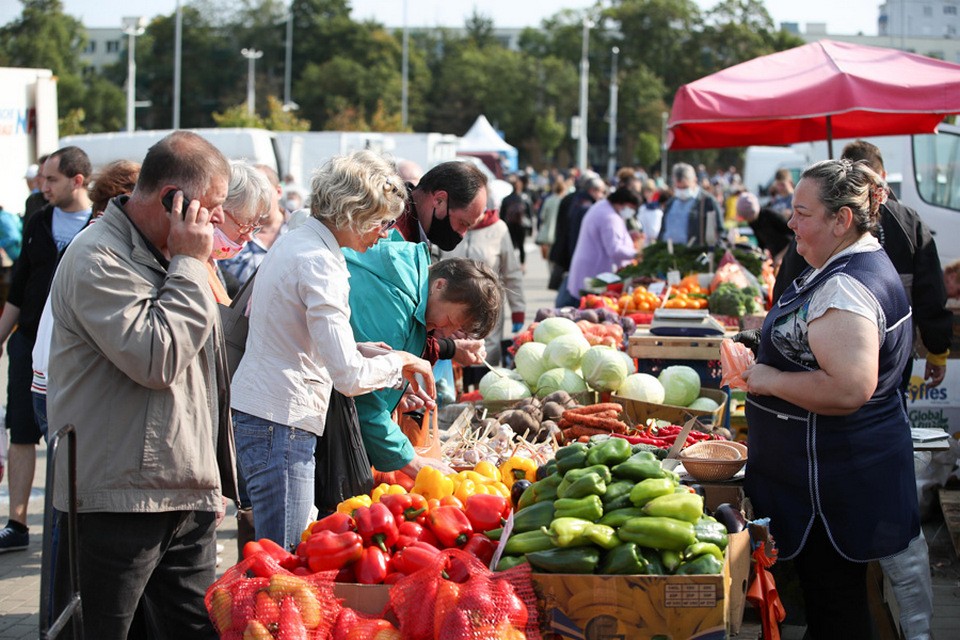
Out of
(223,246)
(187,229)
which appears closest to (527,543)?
(187,229)

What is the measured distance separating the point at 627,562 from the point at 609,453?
478mm

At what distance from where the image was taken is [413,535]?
10.3ft

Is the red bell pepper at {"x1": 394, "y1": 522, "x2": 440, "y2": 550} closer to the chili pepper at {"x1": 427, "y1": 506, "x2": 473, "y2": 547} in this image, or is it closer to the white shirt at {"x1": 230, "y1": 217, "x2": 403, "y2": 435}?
the chili pepper at {"x1": 427, "y1": 506, "x2": 473, "y2": 547}

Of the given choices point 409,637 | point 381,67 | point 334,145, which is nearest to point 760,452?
point 409,637

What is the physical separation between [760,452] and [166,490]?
196cm

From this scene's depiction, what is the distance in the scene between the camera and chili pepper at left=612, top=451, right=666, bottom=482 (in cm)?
310

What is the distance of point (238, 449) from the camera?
11.4 ft

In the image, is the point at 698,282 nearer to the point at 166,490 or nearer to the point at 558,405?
the point at 558,405

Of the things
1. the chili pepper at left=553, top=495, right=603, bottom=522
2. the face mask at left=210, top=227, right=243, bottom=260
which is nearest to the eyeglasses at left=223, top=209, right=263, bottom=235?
the face mask at left=210, top=227, right=243, bottom=260

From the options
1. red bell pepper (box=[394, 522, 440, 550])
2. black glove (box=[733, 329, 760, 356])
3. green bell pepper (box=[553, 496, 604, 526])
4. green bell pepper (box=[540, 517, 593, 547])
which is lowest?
red bell pepper (box=[394, 522, 440, 550])

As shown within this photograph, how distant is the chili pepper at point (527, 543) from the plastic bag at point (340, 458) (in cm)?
84

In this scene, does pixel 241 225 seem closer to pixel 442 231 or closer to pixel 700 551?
pixel 442 231

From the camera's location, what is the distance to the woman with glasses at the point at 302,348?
326cm

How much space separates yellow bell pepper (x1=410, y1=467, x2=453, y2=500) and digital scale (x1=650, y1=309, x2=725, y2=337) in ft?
9.90
